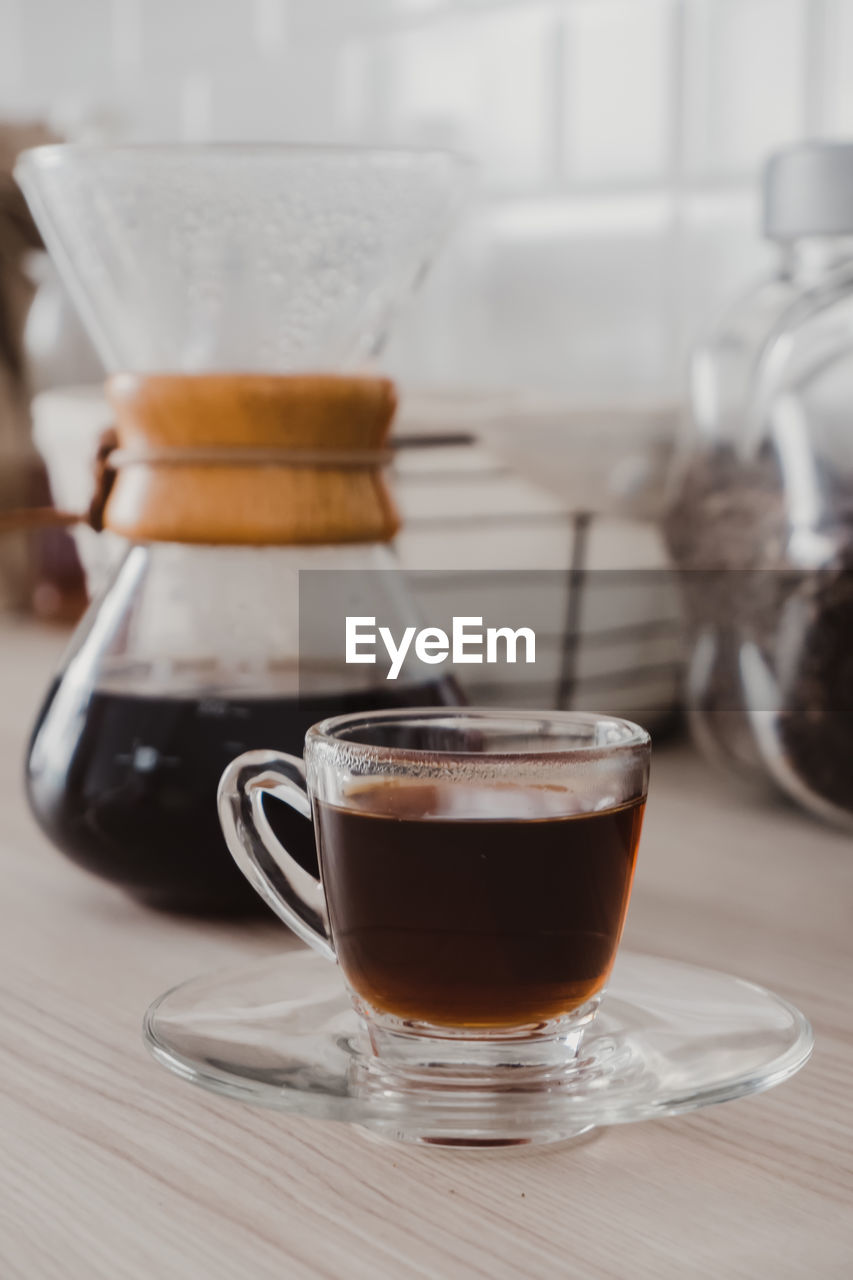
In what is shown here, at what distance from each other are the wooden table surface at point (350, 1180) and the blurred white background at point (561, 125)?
1.59 ft

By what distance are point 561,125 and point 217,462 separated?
54 centimetres

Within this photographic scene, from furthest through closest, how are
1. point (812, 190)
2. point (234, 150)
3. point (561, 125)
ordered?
1. point (561, 125)
2. point (812, 190)
3. point (234, 150)

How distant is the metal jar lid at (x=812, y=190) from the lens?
21.7 inches

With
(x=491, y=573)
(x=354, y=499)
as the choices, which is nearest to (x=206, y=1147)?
(x=354, y=499)

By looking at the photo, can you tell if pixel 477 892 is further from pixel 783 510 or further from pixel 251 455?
pixel 783 510

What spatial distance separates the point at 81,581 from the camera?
108cm

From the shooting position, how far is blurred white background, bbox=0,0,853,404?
805mm

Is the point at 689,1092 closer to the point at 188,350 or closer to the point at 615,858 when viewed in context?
the point at 615,858

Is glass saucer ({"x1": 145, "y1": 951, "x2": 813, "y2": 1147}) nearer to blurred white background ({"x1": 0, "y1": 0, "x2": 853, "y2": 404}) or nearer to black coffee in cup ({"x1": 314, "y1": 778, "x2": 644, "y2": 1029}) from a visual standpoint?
black coffee in cup ({"x1": 314, "y1": 778, "x2": 644, "y2": 1029})

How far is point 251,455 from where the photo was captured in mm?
464

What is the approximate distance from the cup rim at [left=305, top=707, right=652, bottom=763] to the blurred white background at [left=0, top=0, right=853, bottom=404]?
0.42 meters

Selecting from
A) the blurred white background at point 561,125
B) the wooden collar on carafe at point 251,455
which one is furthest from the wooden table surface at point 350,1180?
the blurred white background at point 561,125

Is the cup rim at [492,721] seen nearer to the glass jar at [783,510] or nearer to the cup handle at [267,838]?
the cup handle at [267,838]

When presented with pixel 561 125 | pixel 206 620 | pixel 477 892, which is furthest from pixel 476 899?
pixel 561 125
